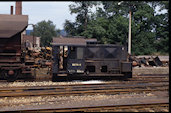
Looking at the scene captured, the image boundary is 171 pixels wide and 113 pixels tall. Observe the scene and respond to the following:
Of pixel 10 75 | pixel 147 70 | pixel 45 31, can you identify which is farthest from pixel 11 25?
pixel 45 31

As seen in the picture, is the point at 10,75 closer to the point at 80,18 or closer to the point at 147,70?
the point at 147,70

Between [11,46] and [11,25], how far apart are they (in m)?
1.39

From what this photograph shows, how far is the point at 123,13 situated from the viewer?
4403cm

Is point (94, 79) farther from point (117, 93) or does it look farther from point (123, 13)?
point (123, 13)

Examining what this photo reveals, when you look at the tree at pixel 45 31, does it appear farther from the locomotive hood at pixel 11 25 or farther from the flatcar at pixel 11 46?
the flatcar at pixel 11 46

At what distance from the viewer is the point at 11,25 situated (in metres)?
13.9

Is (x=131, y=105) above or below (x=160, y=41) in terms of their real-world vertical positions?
below

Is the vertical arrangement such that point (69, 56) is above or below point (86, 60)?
above

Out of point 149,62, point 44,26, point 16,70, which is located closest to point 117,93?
point 16,70

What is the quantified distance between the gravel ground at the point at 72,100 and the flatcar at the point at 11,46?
15.8 ft

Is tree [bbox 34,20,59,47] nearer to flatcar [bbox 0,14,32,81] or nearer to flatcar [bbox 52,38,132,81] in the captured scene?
flatcar [bbox 0,14,32,81]

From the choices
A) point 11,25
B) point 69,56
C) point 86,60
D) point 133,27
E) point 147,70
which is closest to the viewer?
point 11,25

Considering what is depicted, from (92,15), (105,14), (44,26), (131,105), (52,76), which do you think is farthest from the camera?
(44,26)

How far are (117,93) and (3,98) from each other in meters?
5.35
